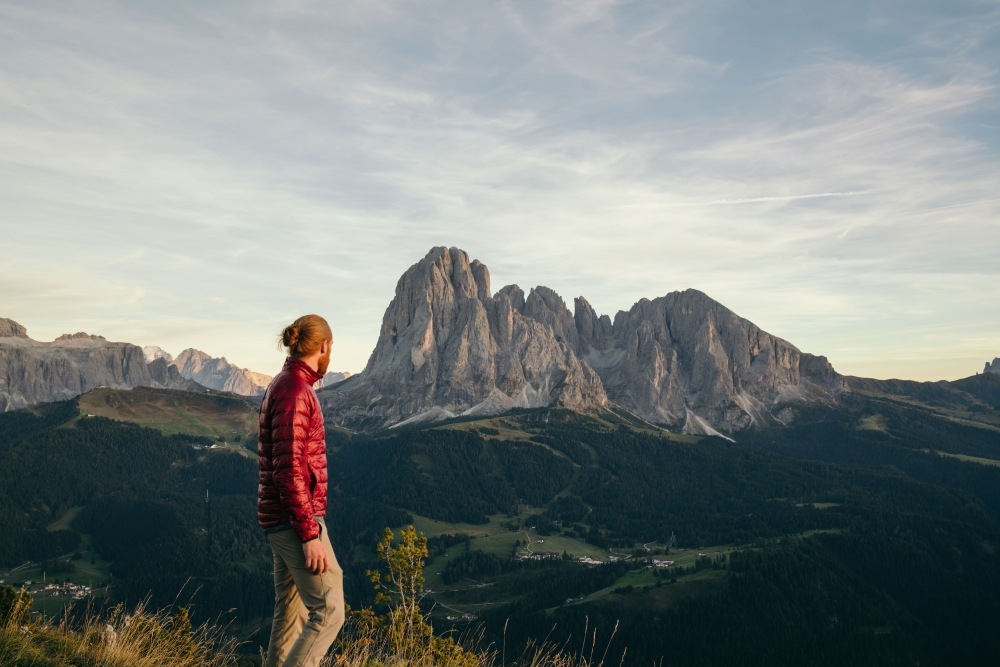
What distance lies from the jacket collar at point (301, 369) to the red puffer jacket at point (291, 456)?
0.09ft

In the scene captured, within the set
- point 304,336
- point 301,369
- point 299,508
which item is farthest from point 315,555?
point 304,336

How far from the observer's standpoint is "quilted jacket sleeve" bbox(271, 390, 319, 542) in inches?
381

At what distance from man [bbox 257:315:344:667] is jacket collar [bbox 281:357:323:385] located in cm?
1

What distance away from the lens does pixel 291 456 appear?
384 inches

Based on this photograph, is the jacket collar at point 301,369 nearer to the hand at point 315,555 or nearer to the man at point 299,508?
the man at point 299,508

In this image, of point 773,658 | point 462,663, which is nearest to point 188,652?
point 462,663

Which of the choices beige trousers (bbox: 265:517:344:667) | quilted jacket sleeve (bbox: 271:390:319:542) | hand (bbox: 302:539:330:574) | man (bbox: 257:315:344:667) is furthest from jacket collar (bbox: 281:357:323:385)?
hand (bbox: 302:539:330:574)

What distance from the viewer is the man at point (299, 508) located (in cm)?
972

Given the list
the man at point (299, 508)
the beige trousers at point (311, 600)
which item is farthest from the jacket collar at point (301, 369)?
the beige trousers at point (311, 600)

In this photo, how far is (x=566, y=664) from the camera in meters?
13.6

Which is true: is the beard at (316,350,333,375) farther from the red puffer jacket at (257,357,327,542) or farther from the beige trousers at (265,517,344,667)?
the beige trousers at (265,517,344,667)

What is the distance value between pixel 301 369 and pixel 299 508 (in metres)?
2.00

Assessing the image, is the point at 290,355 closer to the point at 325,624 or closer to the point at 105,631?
the point at 325,624

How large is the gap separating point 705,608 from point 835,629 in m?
28.5
